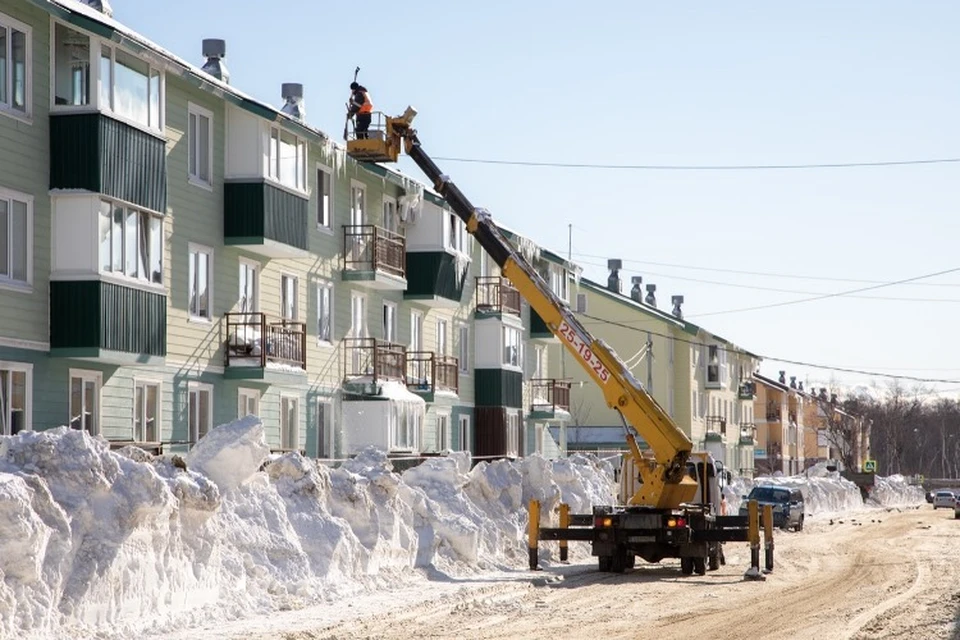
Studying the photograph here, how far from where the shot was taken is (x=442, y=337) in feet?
157

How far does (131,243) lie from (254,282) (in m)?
6.99

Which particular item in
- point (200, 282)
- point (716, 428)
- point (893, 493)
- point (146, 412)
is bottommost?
point (893, 493)

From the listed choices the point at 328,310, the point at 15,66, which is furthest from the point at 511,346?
the point at 15,66

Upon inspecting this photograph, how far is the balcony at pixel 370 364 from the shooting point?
3912 cm

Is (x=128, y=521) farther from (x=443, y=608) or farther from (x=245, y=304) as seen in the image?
(x=245, y=304)

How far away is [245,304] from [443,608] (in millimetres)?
14134

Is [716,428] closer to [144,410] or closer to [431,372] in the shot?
[431,372]

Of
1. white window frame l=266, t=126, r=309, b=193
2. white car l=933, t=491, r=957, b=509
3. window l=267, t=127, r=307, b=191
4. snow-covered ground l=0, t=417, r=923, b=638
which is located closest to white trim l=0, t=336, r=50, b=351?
snow-covered ground l=0, t=417, r=923, b=638

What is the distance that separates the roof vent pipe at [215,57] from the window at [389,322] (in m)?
8.63

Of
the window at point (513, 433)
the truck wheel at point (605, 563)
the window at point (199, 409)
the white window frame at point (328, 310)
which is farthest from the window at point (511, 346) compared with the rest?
the truck wheel at point (605, 563)

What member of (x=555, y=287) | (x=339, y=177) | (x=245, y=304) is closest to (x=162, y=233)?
(x=245, y=304)

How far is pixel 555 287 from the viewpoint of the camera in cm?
5806

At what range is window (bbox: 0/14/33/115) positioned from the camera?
24844 mm

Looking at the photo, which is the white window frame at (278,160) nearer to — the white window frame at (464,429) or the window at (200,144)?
the window at (200,144)
